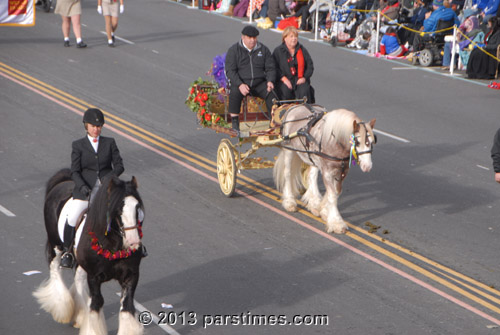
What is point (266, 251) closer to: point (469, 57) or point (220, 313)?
point (220, 313)

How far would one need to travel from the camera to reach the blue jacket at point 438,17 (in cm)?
2482

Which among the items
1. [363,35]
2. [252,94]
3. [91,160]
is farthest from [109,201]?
[363,35]

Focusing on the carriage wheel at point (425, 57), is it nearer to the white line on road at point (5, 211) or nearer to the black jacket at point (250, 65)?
the black jacket at point (250, 65)

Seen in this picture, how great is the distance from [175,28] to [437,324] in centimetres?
2226

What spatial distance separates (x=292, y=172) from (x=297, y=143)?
732 mm

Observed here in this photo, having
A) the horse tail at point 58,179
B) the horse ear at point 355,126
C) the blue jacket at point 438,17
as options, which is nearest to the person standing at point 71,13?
the blue jacket at point 438,17

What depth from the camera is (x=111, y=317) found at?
9.31 meters

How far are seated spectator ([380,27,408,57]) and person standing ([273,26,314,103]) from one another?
510 inches

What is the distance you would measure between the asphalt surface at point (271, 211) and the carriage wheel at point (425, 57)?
2.20ft

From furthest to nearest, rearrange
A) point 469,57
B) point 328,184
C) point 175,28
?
point 175,28
point 469,57
point 328,184

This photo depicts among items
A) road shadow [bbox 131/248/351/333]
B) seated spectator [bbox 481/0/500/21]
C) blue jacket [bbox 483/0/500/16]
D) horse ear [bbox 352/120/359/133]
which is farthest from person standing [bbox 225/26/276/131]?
blue jacket [bbox 483/0/500/16]

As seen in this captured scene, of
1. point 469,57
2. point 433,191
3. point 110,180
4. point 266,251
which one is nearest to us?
point 110,180

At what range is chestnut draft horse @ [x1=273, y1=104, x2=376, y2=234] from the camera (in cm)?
1145

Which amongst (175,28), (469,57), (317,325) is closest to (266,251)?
(317,325)
